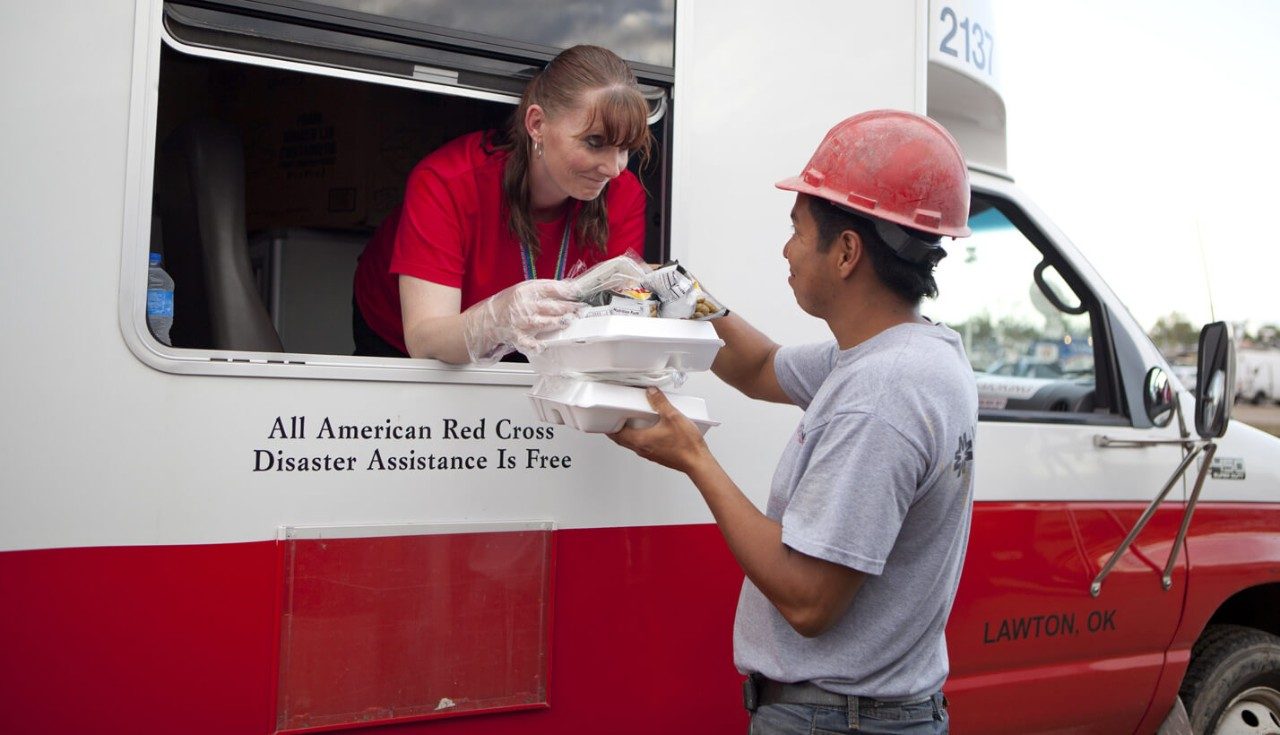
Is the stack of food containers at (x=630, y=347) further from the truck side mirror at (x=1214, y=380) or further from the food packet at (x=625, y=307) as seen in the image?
the truck side mirror at (x=1214, y=380)

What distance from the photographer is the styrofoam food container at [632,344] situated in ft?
5.92

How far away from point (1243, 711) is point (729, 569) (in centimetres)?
221

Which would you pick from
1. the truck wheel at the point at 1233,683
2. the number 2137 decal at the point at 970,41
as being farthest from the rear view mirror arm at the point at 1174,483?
the number 2137 decal at the point at 970,41

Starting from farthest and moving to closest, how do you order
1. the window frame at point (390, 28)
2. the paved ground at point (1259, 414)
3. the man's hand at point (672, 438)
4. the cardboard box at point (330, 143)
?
the paved ground at point (1259, 414) → the cardboard box at point (330, 143) → the window frame at point (390, 28) → the man's hand at point (672, 438)

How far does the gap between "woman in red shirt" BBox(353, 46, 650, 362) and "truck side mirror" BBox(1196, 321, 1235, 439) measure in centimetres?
178

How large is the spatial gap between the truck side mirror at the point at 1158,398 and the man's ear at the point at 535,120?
212 cm

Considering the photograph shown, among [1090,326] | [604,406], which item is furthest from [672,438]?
[1090,326]

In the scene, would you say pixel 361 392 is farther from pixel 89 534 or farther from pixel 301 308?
pixel 301 308

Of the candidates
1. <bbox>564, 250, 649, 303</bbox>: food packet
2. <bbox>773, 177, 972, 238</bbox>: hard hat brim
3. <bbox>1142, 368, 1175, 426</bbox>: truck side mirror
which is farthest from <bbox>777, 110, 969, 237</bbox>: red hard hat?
<bbox>1142, 368, 1175, 426</bbox>: truck side mirror

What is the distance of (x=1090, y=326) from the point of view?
346cm

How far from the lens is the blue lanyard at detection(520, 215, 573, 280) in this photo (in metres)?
2.43

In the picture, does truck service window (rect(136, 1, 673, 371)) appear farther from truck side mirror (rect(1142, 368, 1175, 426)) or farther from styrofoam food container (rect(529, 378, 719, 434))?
truck side mirror (rect(1142, 368, 1175, 426))

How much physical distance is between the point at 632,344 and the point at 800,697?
26.6 inches

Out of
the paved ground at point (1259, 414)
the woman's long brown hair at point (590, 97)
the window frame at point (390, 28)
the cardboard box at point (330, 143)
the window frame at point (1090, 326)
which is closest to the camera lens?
the window frame at point (390, 28)
